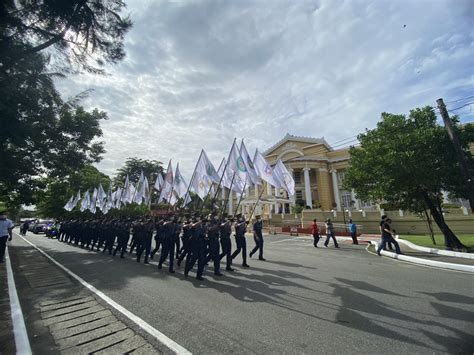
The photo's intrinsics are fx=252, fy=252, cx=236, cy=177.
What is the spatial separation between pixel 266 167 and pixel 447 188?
8.55 m

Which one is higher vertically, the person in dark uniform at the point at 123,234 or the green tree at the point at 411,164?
the green tree at the point at 411,164

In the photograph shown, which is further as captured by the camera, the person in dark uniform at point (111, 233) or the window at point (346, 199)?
the window at point (346, 199)

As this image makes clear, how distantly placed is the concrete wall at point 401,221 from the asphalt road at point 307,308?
15593mm

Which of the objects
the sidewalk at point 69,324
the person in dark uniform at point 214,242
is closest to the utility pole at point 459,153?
the person in dark uniform at point 214,242

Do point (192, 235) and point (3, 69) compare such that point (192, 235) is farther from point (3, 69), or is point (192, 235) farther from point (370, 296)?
point (3, 69)

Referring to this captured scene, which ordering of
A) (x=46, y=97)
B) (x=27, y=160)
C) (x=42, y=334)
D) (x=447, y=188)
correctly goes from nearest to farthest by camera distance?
(x=42, y=334) → (x=46, y=97) → (x=447, y=188) → (x=27, y=160)

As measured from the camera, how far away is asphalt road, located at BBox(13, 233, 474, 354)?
3160mm

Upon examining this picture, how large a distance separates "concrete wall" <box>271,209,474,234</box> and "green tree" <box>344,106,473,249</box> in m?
8.81

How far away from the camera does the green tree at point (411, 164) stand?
433 inches

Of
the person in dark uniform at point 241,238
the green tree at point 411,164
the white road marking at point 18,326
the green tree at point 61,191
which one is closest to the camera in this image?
the white road marking at point 18,326

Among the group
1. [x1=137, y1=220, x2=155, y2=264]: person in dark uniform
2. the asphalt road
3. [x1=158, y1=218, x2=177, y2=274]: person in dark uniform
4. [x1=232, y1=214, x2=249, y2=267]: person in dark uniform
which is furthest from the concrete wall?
[x1=158, y1=218, x2=177, y2=274]: person in dark uniform

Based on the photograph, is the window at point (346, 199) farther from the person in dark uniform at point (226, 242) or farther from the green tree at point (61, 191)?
the green tree at point (61, 191)

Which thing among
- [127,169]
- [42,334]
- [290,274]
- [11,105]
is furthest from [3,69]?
[127,169]

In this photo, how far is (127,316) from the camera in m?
4.21
